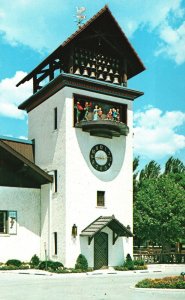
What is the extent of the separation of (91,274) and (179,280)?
418 inches

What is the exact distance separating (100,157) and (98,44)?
8811 millimetres

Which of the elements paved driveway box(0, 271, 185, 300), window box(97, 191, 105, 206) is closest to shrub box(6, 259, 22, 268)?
window box(97, 191, 105, 206)

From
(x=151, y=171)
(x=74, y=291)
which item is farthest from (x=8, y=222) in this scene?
(x=151, y=171)

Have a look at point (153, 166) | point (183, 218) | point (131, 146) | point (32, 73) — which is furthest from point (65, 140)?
point (153, 166)

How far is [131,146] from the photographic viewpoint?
1451 inches

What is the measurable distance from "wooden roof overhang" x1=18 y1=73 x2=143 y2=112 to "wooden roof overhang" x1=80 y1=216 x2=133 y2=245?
365 inches

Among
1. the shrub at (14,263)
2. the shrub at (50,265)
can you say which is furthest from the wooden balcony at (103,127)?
the shrub at (14,263)

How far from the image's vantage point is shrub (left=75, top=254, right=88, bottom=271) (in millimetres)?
31766

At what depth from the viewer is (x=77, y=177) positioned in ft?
110

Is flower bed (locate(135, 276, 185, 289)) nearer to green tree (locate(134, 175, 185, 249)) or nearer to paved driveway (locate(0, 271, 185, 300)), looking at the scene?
paved driveway (locate(0, 271, 185, 300))

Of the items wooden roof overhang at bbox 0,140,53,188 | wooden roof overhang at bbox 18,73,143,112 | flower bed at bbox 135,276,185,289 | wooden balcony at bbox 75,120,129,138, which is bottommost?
flower bed at bbox 135,276,185,289

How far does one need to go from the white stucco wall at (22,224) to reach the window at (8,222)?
27 cm

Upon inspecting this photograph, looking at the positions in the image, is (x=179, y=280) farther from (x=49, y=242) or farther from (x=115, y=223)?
(x=49, y=242)

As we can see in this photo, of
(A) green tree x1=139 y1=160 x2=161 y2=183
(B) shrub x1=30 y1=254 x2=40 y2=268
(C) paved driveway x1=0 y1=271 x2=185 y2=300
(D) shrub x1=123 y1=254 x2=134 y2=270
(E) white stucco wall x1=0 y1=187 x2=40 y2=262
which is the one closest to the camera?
(C) paved driveway x1=0 y1=271 x2=185 y2=300
